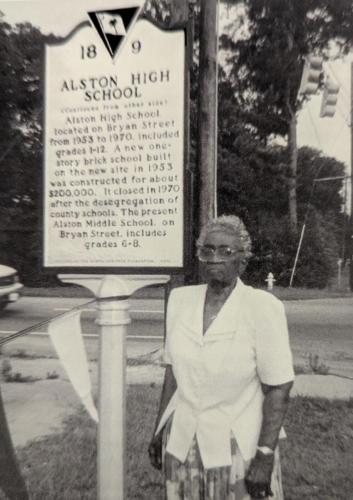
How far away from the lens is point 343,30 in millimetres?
2533

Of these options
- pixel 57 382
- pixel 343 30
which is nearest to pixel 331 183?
pixel 343 30

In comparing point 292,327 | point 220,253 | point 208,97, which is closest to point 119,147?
point 220,253

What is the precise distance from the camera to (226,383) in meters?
1.63

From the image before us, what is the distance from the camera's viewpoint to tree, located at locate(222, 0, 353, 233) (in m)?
2.57

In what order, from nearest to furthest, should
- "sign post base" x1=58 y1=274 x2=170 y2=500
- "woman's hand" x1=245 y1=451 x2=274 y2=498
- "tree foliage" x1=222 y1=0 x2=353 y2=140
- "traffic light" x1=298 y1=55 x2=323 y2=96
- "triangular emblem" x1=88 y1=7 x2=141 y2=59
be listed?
"woman's hand" x1=245 y1=451 x2=274 y2=498
"sign post base" x1=58 y1=274 x2=170 y2=500
"triangular emblem" x1=88 y1=7 x2=141 y2=59
"tree foliage" x1=222 y1=0 x2=353 y2=140
"traffic light" x1=298 y1=55 x2=323 y2=96

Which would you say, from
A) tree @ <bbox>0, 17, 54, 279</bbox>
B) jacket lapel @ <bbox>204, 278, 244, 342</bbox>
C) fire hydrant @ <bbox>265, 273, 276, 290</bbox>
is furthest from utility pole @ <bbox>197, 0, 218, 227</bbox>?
jacket lapel @ <bbox>204, 278, 244, 342</bbox>

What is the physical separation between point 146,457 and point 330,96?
195cm

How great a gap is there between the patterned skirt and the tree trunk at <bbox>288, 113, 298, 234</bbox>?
1423mm

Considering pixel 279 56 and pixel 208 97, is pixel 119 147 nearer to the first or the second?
pixel 208 97

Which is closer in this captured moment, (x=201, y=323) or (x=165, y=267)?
(x=201, y=323)

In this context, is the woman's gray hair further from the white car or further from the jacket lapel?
the white car

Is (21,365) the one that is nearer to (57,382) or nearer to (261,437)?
(57,382)

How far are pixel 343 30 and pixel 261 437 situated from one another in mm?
1809

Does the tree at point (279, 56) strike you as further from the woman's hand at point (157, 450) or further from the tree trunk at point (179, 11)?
the woman's hand at point (157, 450)
